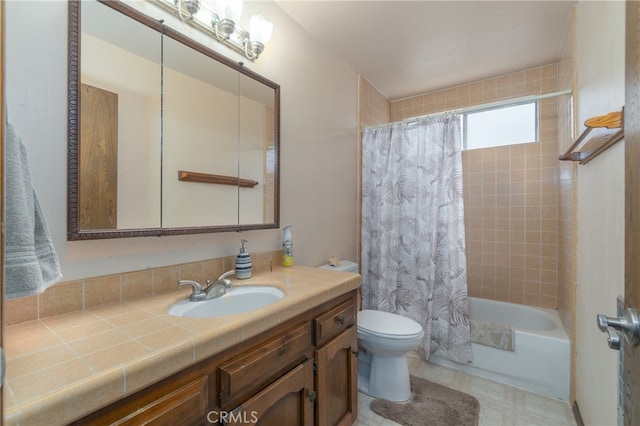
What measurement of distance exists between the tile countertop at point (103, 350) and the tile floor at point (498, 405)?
1.16m

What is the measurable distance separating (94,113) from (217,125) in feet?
1.70

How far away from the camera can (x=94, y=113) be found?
1.00 metres

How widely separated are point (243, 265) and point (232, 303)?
218 millimetres

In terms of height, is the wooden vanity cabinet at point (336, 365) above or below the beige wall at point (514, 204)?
below

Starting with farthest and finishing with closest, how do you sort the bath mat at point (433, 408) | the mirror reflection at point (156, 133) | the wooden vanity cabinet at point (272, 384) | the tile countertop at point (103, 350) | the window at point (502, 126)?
the window at point (502, 126)
the bath mat at point (433, 408)
the mirror reflection at point (156, 133)
the wooden vanity cabinet at point (272, 384)
the tile countertop at point (103, 350)

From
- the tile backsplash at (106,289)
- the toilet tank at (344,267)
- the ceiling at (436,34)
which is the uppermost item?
the ceiling at (436,34)

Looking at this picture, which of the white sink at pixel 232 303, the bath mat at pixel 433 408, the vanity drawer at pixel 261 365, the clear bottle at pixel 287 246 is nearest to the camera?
the vanity drawer at pixel 261 365

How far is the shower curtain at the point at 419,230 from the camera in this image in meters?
2.12

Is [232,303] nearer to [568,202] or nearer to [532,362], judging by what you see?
[532,362]

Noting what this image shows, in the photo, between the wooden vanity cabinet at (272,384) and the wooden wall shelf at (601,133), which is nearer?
the wooden vanity cabinet at (272,384)

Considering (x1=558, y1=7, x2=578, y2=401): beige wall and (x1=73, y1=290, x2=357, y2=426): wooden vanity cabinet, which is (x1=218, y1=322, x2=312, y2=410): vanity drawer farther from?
(x1=558, y1=7, x2=578, y2=401): beige wall

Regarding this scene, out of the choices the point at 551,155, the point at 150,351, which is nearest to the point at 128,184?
the point at 150,351

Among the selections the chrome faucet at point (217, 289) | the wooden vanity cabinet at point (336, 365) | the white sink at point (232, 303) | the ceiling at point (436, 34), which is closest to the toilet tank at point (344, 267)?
the wooden vanity cabinet at point (336, 365)

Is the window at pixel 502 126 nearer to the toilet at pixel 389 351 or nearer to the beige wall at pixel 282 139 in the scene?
the beige wall at pixel 282 139
